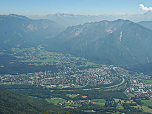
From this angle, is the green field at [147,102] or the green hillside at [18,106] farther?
the green field at [147,102]

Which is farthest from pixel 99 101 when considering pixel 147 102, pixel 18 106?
pixel 18 106

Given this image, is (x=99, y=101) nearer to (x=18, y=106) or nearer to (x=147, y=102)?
(x=147, y=102)

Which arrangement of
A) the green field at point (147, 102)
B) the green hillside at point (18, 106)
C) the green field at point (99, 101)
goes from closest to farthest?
1. the green hillside at point (18, 106)
2. the green field at point (99, 101)
3. the green field at point (147, 102)

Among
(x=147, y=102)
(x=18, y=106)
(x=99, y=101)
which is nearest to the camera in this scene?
(x=18, y=106)

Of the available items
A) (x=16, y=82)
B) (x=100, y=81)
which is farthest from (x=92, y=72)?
(x=16, y=82)

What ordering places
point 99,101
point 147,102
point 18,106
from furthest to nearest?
point 147,102, point 99,101, point 18,106

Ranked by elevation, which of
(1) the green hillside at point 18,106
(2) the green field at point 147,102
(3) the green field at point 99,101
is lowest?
(2) the green field at point 147,102

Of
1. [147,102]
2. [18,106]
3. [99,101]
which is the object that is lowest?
[147,102]

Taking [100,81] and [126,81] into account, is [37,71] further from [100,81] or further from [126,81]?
[126,81]

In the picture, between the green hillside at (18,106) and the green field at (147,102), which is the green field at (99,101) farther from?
the green hillside at (18,106)

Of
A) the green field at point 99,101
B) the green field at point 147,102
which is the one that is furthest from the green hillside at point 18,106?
the green field at point 147,102

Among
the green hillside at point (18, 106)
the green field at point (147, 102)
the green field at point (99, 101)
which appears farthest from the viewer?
the green field at point (147, 102)

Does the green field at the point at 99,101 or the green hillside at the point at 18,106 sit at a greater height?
the green hillside at the point at 18,106
